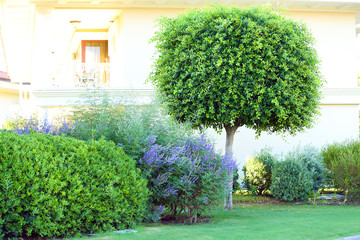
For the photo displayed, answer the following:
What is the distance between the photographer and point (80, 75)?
1730 centimetres

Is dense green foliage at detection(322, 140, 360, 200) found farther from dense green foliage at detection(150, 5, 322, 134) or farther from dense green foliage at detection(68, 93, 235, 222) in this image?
dense green foliage at detection(68, 93, 235, 222)

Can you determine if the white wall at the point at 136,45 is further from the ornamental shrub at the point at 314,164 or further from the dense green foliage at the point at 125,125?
the dense green foliage at the point at 125,125

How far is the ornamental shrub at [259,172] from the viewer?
1572 cm

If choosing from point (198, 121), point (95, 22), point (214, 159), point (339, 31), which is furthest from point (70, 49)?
point (214, 159)

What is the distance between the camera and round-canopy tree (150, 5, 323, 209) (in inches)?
466

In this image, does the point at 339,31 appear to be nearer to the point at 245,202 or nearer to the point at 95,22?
the point at 245,202

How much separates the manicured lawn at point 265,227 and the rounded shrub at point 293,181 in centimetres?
187

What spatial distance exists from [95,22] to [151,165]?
1303cm

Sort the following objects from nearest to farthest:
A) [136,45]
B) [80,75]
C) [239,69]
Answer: [239,69] < [80,75] < [136,45]

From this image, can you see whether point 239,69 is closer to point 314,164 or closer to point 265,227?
point 265,227

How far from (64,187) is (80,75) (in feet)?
34.4

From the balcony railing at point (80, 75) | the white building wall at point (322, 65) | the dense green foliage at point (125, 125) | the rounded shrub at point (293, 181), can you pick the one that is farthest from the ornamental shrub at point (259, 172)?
the balcony railing at point (80, 75)

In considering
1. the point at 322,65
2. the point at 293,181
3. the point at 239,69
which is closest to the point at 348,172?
the point at 293,181

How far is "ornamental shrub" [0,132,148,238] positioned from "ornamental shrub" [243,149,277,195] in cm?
784
